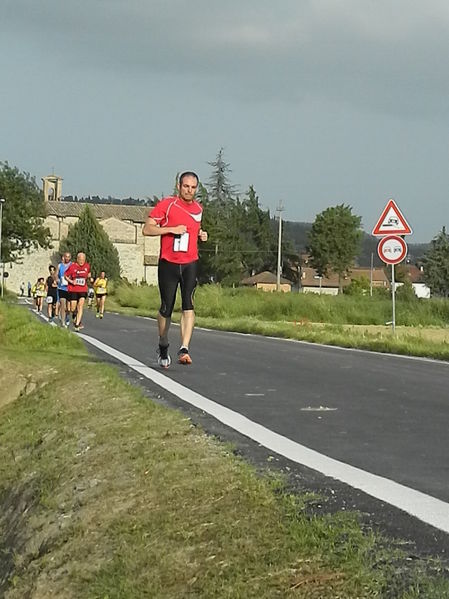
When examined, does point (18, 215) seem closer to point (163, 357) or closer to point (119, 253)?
point (119, 253)

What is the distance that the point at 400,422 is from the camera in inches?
284

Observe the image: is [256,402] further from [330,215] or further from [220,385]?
[330,215]

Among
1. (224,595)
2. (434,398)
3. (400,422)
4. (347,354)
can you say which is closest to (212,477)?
(224,595)

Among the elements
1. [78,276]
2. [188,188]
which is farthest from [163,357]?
[78,276]

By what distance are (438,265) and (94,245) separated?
3908 centimetres

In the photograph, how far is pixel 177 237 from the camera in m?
10.7

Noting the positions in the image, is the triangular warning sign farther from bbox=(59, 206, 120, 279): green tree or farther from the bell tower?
the bell tower

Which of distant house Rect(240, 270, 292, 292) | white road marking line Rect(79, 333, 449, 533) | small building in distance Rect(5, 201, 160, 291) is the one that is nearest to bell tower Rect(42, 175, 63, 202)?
small building in distance Rect(5, 201, 160, 291)

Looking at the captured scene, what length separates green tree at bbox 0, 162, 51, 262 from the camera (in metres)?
79.7

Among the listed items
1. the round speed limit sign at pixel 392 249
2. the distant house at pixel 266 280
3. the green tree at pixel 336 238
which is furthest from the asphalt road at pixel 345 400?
the distant house at pixel 266 280

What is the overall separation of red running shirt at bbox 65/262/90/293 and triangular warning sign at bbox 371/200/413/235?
20.4 feet

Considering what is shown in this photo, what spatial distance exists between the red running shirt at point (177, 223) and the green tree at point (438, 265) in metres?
103

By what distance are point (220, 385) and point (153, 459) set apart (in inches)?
162

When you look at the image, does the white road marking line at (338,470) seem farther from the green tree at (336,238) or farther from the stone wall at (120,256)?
the stone wall at (120,256)
